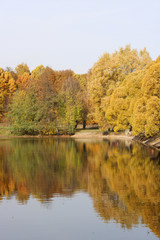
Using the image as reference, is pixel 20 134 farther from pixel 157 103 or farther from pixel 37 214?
pixel 37 214

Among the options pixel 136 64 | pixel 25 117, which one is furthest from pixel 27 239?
pixel 25 117

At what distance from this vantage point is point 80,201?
52.7 ft

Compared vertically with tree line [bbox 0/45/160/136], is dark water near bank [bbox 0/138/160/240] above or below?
below

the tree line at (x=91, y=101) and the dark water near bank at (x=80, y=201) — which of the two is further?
the tree line at (x=91, y=101)

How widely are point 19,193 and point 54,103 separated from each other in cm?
6164

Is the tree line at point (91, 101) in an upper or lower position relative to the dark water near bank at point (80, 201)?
upper

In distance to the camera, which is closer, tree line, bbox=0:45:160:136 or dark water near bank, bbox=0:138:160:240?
dark water near bank, bbox=0:138:160:240

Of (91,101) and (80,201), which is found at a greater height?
(91,101)

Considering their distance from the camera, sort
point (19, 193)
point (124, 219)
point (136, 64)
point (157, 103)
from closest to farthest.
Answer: point (124, 219)
point (19, 193)
point (157, 103)
point (136, 64)

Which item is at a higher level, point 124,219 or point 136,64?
point 136,64

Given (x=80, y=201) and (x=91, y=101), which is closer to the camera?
(x=80, y=201)

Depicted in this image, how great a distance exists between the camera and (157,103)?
39594mm

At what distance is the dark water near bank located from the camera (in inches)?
473

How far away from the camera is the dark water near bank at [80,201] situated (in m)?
12.0
